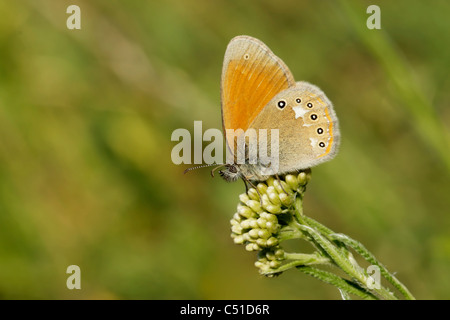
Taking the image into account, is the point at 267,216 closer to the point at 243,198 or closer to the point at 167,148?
the point at 243,198

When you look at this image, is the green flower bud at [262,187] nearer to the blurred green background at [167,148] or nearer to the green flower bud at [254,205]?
the green flower bud at [254,205]

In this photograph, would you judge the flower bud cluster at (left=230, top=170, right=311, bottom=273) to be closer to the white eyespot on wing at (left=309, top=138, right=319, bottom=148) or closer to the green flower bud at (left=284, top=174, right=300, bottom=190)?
the green flower bud at (left=284, top=174, right=300, bottom=190)

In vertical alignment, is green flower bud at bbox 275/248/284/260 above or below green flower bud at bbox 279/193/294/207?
below

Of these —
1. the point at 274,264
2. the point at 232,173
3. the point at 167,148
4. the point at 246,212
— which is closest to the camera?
the point at 274,264

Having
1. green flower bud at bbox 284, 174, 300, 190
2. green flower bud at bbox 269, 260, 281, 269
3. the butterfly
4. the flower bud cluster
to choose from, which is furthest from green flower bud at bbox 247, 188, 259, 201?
green flower bud at bbox 269, 260, 281, 269

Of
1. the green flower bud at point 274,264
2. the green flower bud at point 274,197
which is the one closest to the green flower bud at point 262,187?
the green flower bud at point 274,197

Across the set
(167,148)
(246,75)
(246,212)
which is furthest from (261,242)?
(167,148)
